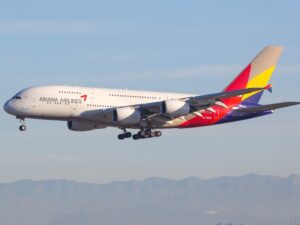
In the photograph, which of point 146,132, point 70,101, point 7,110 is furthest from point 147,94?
point 7,110

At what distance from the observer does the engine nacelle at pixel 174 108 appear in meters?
79.3

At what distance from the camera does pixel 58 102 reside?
77625 millimetres

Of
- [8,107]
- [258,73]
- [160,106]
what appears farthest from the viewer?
[258,73]

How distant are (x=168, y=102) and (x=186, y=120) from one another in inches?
236

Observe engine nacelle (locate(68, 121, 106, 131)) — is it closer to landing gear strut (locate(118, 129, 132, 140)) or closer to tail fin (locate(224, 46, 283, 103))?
landing gear strut (locate(118, 129, 132, 140))

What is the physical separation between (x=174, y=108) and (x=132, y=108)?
13.9 ft

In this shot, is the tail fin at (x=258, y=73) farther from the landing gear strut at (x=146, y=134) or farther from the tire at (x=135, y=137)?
the tire at (x=135, y=137)

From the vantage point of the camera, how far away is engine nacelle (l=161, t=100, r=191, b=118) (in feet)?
260

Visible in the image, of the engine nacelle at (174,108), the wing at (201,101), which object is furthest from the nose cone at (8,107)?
the engine nacelle at (174,108)

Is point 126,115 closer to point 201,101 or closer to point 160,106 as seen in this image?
point 160,106

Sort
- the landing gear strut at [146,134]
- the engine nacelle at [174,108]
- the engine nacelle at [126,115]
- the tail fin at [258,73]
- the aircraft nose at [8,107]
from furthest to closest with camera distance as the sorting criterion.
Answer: the tail fin at [258,73]
the landing gear strut at [146,134]
the engine nacelle at [174,108]
the engine nacelle at [126,115]
the aircraft nose at [8,107]

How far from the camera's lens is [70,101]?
256 ft

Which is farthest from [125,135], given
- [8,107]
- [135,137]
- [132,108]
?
[8,107]

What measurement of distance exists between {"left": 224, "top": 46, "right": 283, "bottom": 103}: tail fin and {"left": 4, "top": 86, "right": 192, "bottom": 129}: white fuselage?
57.1ft
